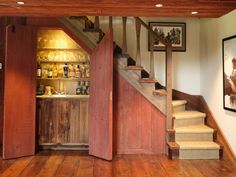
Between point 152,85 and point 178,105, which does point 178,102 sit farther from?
point 152,85

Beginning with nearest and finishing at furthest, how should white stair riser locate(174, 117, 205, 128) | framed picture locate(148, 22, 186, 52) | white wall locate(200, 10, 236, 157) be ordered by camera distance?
white wall locate(200, 10, 236, 157) < white stair riser locate(174, 117, 205, 128) < framed picture locate(148, 22, 186, 52)

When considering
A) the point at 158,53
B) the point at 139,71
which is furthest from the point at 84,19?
the point at 158,53

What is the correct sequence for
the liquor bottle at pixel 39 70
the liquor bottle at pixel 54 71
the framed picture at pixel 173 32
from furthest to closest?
the framed picture at pixel 173 32
the liquor bottle at pixel 54 71
the liquor bottle at pixel 39 70

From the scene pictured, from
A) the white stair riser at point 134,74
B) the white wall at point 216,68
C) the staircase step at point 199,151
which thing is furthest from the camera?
the white stair riser at point 134,74

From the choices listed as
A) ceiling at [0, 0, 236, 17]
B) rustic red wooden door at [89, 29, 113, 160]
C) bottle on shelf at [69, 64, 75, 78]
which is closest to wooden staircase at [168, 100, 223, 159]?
rustic red wooden door at [89, 29, 113, 160]

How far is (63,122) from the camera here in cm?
466

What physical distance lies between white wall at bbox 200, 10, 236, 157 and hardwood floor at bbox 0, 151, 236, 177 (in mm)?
594

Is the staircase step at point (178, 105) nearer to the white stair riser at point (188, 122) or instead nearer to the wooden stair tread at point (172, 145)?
the white stair riser at point (188, 122)

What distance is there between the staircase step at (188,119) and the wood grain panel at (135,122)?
267 millimetres

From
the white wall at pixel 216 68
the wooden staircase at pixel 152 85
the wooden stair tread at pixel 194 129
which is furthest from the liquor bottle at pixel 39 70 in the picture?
the white wall at pixel 216 68

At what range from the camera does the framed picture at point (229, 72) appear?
3.77 m

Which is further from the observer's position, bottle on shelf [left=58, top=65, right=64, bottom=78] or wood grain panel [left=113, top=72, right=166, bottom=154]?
bottle on shelf [left=58, top=65, right=64, bottom=78]

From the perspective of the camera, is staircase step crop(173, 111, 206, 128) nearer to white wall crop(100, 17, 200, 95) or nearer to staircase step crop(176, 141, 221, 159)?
staircase step crop(176, 141, 221, 159)

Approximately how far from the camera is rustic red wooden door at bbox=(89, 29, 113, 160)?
404 cm
